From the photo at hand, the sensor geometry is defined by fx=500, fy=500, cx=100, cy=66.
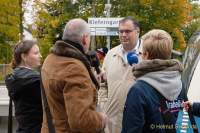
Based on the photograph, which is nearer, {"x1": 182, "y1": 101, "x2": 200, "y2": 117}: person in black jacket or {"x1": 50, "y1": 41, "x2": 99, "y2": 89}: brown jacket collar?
{"x1": 182, "y1": 101, "x2": 200, "y2": 117}: person in black jacket

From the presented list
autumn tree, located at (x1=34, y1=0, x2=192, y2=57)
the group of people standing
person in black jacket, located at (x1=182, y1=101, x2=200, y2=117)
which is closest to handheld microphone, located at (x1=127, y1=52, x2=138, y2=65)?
the group of people standing

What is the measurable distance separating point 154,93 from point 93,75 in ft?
1.65

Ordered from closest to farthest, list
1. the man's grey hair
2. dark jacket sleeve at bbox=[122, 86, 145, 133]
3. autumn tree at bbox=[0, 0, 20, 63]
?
dark jacket sleeve at bbox=[122, 86, 145, 133], the man's grey hair, autumn tree at bbox=[0, 0, 20, 63]

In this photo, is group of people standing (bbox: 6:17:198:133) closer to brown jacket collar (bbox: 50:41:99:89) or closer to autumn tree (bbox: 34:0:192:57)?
brown jacket collar (bbox: 50:41:99:89)

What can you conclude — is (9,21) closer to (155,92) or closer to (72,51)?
(72,51)

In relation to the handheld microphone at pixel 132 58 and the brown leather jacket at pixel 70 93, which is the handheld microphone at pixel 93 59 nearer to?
the brown leather jacket at pixel 70 93

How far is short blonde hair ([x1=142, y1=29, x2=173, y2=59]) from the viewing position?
11.7 feet

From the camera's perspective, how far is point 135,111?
3432 mm

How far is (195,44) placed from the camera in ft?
15.5

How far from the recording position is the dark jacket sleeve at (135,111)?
11.2ft

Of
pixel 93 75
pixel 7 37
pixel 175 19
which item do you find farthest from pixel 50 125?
pixel 175 19

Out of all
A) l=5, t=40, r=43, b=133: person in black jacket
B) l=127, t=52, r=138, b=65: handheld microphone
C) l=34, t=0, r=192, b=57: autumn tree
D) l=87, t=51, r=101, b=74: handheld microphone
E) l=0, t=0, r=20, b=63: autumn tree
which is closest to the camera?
l=87, t=51, r=101, b=74: handheld microphone

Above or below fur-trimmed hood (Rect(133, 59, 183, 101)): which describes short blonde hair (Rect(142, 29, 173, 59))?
above

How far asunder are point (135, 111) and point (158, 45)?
0.50 m
